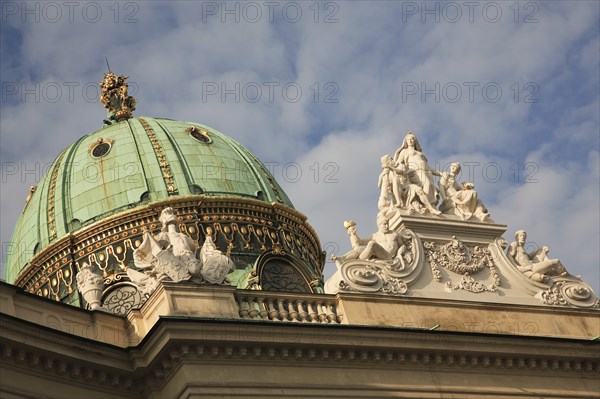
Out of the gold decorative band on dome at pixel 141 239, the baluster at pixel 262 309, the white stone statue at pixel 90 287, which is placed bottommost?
the baluster at pixel 262 309

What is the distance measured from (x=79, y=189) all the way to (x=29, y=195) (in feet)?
8.43

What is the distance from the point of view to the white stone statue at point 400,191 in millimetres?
29266

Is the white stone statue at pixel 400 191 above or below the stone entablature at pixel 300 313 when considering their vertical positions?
above

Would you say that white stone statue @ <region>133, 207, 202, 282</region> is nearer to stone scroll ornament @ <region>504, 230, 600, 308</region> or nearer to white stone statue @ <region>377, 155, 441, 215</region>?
white stone statue @ <region>377, 155, 441, 215</region>

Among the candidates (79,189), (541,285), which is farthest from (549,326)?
(79,189)

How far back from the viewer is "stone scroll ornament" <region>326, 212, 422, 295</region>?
26.9 metres

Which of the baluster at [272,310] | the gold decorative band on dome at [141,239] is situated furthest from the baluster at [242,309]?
the gold decorative band on dome at [141,239]

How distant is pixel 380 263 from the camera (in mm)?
27531

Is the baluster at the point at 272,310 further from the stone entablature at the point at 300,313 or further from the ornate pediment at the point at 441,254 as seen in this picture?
the ornate pediment at the point at 441,254

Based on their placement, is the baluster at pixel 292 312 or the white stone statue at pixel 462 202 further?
the white stone statue at pixel 462 202

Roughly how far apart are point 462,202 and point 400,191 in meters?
1.47

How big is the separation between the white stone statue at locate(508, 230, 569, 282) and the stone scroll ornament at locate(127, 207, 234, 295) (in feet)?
22.5

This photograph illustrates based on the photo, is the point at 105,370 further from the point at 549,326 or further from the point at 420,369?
the point at 549,326

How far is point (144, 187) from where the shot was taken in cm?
3650
